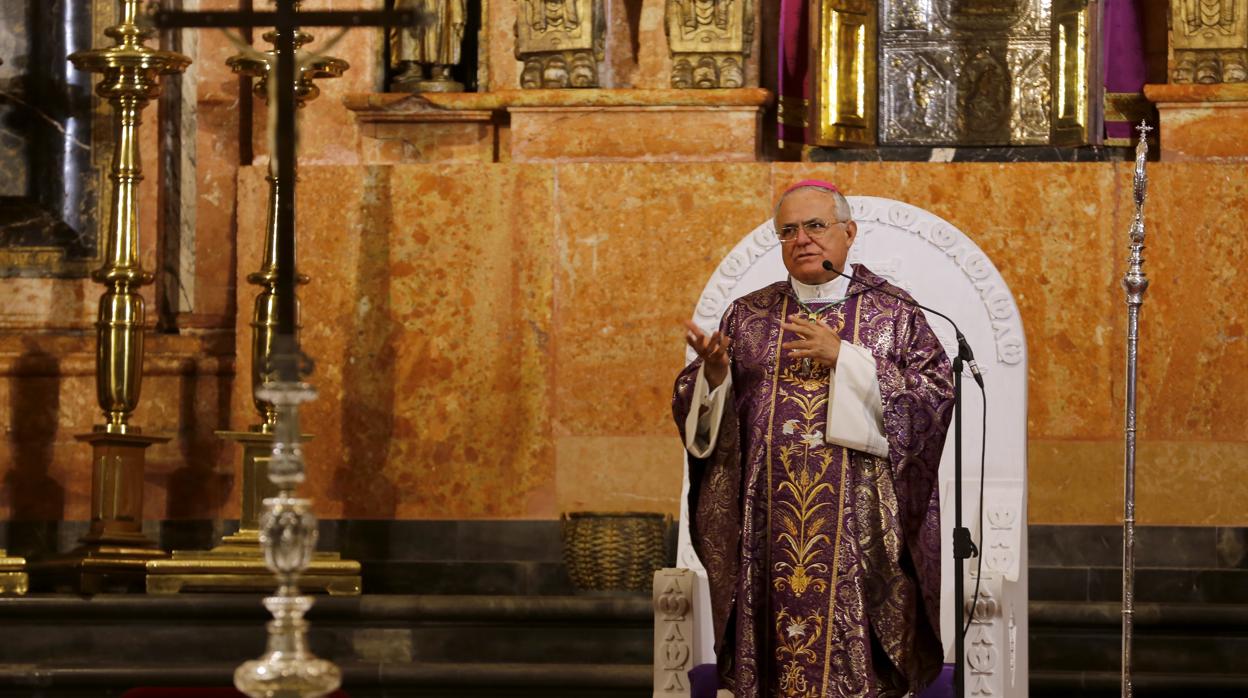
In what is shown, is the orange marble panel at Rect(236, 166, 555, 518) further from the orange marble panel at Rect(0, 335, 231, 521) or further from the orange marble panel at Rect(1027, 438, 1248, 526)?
the orange marble panel at Rect(1027, 438, 1248, 526)

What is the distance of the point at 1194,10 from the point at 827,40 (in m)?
1.50

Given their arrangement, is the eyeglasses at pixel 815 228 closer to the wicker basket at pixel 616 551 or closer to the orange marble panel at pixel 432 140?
the wicker basket at pixel 616 551

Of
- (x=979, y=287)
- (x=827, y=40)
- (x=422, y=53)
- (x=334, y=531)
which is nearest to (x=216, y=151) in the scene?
(x=422, y=53)

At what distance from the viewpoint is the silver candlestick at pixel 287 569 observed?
3391 mm

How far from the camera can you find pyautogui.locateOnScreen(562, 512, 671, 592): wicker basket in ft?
24.2

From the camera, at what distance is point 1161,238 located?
7.98 meters

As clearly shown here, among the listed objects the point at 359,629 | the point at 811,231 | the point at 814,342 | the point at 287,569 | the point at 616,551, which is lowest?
the point at 359,629

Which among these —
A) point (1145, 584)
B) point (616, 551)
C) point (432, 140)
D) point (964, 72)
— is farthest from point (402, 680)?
point (964, 72)

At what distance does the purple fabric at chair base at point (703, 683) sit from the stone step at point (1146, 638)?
144 centimetres

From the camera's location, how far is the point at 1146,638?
7059 mm

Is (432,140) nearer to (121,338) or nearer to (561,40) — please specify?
(561,40)

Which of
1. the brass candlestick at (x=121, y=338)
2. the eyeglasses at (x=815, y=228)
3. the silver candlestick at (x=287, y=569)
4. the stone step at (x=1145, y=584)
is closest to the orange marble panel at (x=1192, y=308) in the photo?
the stone step at (x=1145, y=584)

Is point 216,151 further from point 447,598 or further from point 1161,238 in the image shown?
point 1161,238

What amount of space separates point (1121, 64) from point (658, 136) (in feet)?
6.89
